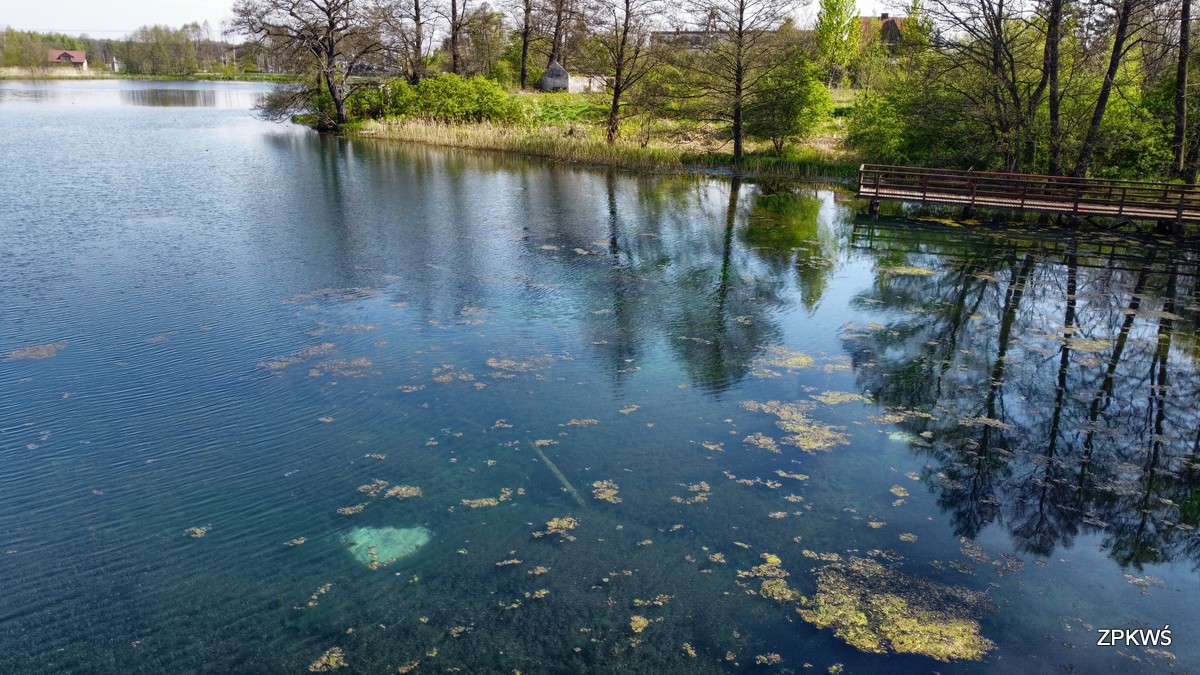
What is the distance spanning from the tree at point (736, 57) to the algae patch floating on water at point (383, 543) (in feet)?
92.1

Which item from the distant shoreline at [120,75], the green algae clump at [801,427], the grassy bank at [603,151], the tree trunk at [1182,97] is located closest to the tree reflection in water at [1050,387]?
the green algae clump at [801,427]

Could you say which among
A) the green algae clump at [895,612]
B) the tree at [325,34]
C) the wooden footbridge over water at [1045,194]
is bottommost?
the green algae clump at [895,612]

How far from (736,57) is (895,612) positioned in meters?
28.6

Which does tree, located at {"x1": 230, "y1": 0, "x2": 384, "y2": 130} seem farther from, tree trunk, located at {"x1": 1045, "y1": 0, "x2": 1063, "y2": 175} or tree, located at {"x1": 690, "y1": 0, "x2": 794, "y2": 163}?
tree trunk, located at {"x1": 1045, "y1": 0, "x2": 1063, "y2": 175}

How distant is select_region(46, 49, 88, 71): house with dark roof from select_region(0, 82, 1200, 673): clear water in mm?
135505

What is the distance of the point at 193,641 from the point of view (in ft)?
20.1

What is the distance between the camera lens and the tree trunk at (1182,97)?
2135 cm

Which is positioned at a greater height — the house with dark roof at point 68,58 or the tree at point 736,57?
the house with dark roof at point 68,58

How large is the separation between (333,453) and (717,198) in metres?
20.9

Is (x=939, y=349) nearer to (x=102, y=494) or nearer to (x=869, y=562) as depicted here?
(x=869, y=562)

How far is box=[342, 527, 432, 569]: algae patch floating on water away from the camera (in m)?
7.22

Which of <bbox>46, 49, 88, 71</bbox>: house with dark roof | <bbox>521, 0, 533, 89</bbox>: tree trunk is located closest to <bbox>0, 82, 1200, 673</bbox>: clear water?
<bbox>521, 0, 533, 89</bbox>: tree trunk

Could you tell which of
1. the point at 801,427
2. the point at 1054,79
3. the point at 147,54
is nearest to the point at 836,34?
the point at 1054,79

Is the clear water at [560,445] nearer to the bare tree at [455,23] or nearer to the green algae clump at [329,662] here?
the green algae clump at [329,662]
